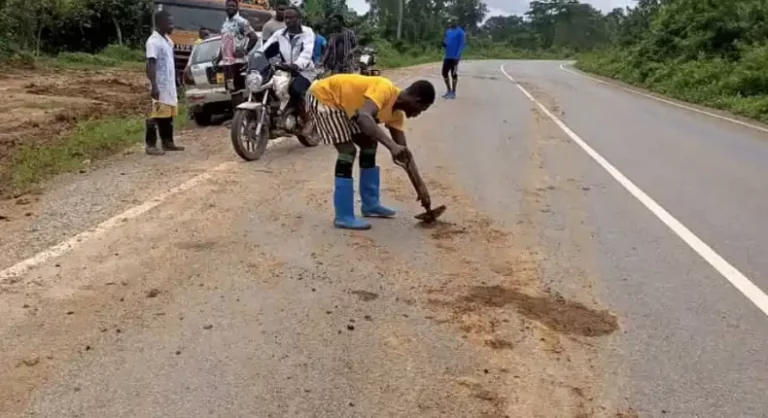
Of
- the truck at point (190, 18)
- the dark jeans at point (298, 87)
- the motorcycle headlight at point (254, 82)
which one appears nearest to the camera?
the motorcycle headlight at point (254, 82)

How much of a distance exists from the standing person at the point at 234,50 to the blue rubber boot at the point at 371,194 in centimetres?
596

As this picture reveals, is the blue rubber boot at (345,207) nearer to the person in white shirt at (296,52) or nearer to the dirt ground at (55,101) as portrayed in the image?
the dirt ground at (55,101)

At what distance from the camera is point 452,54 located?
19.5m

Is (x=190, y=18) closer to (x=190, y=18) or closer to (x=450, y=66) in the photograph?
(x=190, y=18)

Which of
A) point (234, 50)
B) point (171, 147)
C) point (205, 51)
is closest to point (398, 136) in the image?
point (171, 147)

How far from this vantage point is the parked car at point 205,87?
42.7 feet

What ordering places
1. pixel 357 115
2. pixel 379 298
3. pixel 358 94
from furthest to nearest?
pixel 358 94, pixel 357 115, pixel 379 298

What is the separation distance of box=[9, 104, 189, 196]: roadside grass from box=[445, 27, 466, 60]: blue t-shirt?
8.06 metres

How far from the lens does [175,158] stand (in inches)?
379

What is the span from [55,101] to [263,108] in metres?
8.61

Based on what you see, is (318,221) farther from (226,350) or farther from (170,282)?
(226,350)

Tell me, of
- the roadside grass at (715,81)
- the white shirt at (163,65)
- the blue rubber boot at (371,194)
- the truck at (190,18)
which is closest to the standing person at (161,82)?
the white shirt at (163,65)

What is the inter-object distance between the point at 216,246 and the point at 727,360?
Answer: 3.28 metres

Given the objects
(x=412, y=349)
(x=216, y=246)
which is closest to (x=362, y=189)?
(x=216, y=246)
